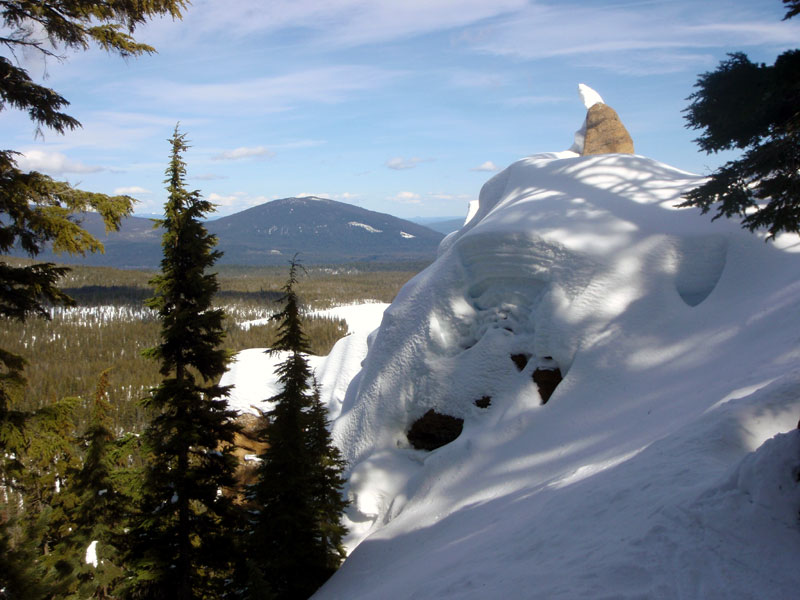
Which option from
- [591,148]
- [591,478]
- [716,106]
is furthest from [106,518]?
[591,148]

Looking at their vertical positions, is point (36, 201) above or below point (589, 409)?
above

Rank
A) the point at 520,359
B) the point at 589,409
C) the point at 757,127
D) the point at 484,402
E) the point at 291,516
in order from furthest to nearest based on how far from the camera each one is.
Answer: the point at 520,359, the point at 484,402, the point at 589,409, the point at 291,516, the point at 757,127

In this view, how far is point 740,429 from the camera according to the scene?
268 inches

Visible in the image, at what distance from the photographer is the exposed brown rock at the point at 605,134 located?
87.7 feet

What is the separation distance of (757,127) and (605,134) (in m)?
22.1

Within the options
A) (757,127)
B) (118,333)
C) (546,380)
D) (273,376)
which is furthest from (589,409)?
(118,333)

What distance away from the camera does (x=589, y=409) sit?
11508 millimetres

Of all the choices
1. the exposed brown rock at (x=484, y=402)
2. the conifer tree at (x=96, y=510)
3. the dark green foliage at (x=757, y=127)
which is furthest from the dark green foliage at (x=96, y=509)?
the dark green foliage at (x=757, y=127)

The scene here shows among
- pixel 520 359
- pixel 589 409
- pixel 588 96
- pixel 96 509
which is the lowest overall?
pixel 96 509

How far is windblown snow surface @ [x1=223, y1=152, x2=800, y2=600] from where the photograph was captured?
5.05 meters

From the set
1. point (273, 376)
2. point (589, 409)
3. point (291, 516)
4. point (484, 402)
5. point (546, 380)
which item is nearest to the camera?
point (291, 516)

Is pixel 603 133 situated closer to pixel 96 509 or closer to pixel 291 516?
pixel 291 516

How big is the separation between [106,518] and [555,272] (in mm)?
16057

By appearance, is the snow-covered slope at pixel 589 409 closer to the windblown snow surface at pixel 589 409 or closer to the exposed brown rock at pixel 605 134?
the windblown snow surface at pixel 589 409
